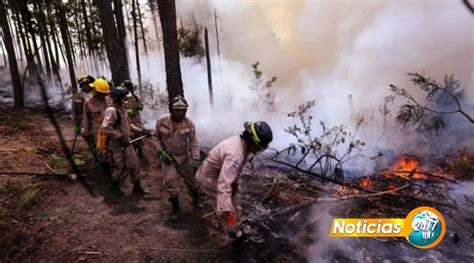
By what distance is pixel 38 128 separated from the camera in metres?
9.20

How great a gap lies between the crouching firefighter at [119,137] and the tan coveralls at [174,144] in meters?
0.71

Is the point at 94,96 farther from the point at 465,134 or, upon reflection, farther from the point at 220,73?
the point at 220,73

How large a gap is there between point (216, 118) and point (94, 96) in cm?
821

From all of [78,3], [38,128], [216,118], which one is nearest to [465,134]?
[216,118]

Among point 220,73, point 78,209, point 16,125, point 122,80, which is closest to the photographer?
point 78,209

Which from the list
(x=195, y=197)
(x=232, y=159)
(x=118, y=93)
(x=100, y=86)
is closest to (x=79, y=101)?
(x=100, y=86)

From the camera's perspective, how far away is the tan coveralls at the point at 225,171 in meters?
2.99

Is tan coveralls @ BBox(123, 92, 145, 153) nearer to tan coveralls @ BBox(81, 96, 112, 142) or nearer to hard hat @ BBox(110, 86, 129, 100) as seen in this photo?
tan coveralls @ BBox(81, 96, 112, 142)

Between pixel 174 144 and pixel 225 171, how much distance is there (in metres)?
1.65

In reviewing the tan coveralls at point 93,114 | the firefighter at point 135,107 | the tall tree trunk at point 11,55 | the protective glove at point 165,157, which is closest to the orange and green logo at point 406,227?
the protective glove at point 165,157

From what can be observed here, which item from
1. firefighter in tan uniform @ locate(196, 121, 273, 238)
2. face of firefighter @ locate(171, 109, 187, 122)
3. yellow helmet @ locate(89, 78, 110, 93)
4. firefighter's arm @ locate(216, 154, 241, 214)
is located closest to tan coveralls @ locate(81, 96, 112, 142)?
yellow helmet @ locate(89, 78, 110, 93)

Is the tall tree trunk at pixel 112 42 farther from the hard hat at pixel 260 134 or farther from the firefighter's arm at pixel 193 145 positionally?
the hard hat at pixel 260 134

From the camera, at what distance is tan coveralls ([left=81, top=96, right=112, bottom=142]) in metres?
5.40

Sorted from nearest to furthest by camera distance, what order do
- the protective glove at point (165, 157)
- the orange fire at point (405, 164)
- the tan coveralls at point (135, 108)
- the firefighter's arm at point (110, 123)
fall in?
the protective glove at point (165, 157), the firefighter's arm at point (110, 123), the tan coveralls at point (135, 108), the orange fire at point (405, 164)
